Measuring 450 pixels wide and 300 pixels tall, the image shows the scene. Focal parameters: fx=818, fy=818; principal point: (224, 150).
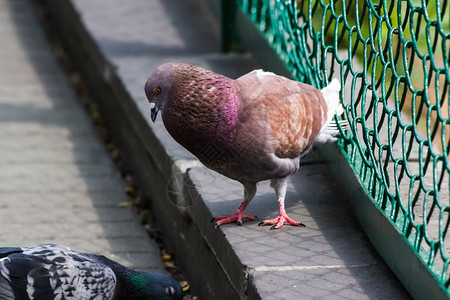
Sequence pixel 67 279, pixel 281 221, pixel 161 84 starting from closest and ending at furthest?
pixel 161 84 → pixel 67 279 → pixel 281 221

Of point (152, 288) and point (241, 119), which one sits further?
point (152, 288)

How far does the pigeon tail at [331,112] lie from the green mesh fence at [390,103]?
0.16 ft

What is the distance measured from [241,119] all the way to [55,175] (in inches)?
89.1

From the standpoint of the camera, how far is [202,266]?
3.77 m

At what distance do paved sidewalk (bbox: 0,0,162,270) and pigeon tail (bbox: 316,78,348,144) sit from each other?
118 cm

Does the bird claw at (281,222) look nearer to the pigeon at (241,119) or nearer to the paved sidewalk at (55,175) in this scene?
the pigeon at (241,119)

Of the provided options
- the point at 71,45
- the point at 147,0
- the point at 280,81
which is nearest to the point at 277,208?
the point at 280,81

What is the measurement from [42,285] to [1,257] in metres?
0.22

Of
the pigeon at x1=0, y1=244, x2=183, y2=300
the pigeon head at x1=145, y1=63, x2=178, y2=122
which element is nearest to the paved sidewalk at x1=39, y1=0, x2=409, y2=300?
the pigeon at x1=0, y1=244, x2=183, y2=300

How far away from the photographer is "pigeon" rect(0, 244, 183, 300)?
3189mm

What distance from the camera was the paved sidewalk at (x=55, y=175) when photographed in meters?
4.30

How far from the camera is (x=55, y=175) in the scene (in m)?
5.09

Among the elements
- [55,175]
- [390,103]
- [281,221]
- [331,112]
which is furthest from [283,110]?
[55,175]

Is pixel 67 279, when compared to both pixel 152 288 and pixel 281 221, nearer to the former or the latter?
pixel 152 288
